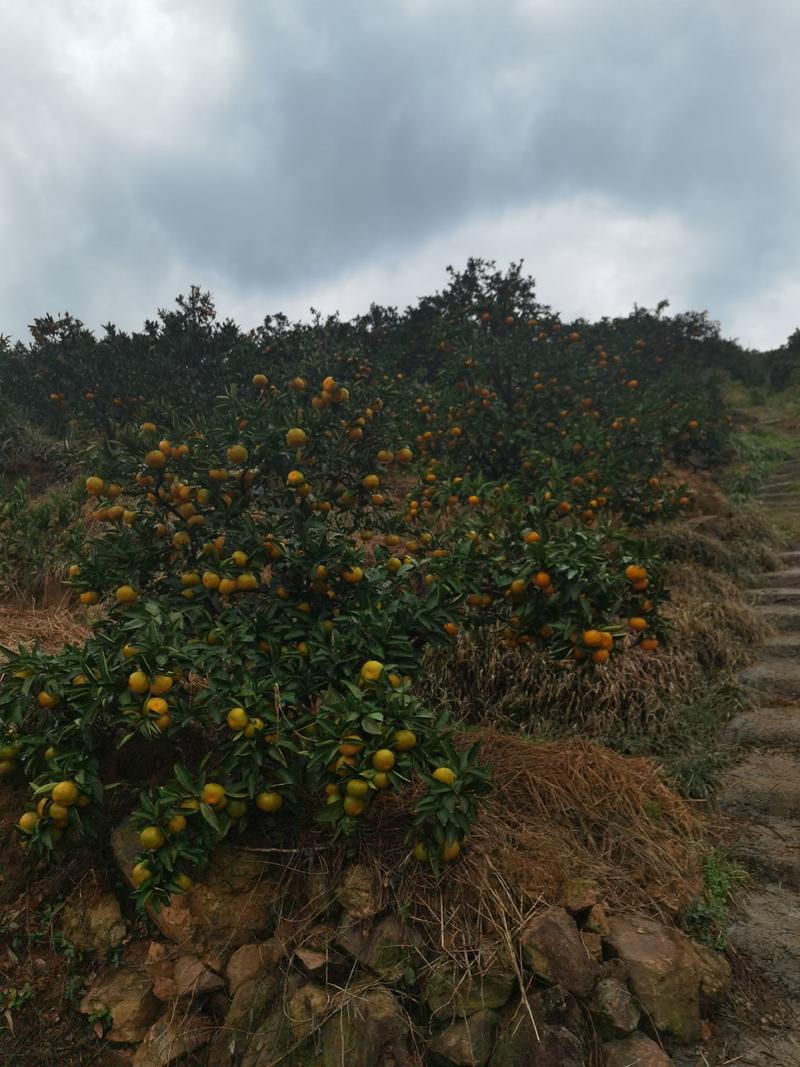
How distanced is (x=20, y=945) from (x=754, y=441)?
39.8 ft

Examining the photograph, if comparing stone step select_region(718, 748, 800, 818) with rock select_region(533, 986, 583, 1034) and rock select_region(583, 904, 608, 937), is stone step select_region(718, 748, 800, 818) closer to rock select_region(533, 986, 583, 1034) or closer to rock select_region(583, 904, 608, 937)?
rock select_region(583, 904, 608, 937)

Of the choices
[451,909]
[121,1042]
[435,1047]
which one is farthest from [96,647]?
[435,1047]

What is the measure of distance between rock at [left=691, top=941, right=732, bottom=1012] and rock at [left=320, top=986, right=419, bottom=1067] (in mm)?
1087

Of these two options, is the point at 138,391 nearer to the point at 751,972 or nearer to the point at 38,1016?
the point at 38,1016

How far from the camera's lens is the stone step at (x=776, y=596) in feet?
17.9

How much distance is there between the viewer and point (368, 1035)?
1.97m

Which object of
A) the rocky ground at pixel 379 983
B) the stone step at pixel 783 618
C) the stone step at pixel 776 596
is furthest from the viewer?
the stone step at pixel 776 596

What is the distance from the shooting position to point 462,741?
10.9 feet

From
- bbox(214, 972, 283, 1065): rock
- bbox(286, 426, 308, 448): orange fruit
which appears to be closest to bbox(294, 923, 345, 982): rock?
bbox(214, 972, 283, 1065): rock

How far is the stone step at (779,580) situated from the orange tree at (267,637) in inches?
139

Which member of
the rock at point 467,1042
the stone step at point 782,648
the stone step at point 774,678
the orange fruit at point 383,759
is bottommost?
the rock at point 467,1042

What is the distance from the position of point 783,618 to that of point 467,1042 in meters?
4.54

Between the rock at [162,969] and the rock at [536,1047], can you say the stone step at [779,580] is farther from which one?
the rock at [162,969]

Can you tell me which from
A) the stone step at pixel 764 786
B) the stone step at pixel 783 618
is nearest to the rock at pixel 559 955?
the stone step at pixel 764 786
